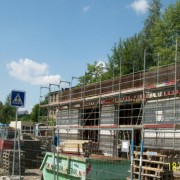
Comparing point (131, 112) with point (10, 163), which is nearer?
point (10, 163)

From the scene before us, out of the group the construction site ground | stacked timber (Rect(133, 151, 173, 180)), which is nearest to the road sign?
stacked timber (Rect(133, 151, 173, 180))

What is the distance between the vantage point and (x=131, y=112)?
925 inches

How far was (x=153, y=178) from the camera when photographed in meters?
10.0

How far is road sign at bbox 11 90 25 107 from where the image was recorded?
42.1ft

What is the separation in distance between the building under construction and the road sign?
2055mm

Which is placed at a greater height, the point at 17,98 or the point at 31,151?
A: the point at 17,98

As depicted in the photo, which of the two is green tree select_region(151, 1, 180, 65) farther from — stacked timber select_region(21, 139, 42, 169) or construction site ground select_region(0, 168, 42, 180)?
construction site ground select_region(0, 168, 42, 180)

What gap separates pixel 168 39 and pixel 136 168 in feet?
111

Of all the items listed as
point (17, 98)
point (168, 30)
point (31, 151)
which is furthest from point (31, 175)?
point (168, 30)

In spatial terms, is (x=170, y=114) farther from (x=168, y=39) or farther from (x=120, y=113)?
(x=168, y=39)

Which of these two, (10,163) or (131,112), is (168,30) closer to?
(131,112)

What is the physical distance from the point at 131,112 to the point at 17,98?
11730 millimetres

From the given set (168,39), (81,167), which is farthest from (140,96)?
(168,39)

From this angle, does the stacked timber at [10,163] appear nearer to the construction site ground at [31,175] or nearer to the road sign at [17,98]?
the construction site ground at [31,175]
